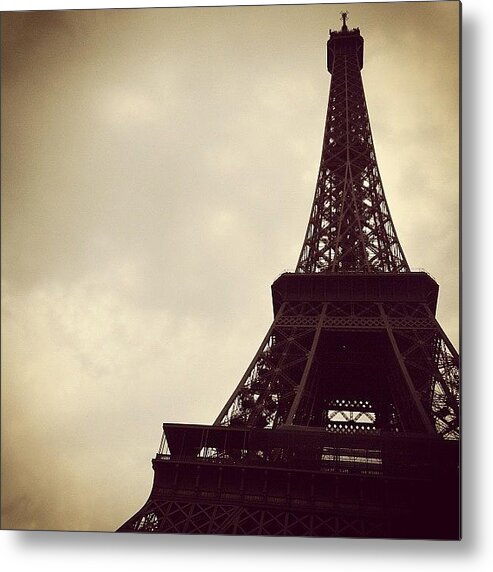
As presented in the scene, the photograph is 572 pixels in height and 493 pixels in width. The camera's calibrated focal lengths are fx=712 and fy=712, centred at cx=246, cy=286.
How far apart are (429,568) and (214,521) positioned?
1960mm

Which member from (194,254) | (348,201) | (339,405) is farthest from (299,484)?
(348,201)

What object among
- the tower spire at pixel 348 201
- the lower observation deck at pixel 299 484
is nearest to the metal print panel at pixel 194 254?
the lower observation deck at pixel 299 484

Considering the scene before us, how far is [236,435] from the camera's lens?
25.1ft

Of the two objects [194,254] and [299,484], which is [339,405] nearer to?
[299,484]

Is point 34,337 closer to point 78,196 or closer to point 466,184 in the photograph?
point 78,196

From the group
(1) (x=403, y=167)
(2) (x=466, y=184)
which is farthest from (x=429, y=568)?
(1) (x=403, y=167)

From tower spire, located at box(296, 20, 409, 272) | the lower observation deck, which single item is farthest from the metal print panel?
tower spire, located at box(296, 20, 409, 272)

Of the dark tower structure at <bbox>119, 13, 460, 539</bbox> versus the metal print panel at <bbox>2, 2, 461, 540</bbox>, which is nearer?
the dark tower structure at <bbox>119, 13, 460, 539</bbox>

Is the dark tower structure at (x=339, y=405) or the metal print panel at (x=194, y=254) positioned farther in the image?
the metal print panel at (x=194, y=254)

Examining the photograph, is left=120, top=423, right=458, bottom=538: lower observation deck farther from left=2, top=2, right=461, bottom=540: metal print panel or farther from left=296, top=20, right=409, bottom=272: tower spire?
left=296, top=20, right=409, bottom=272: tower spire

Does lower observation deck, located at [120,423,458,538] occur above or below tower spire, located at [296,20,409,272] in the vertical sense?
below

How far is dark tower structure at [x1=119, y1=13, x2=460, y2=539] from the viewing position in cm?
610

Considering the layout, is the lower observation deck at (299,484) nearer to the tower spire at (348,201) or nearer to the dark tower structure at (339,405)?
the dark tower structure at (339,405)

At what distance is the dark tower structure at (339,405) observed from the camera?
6098 mm
